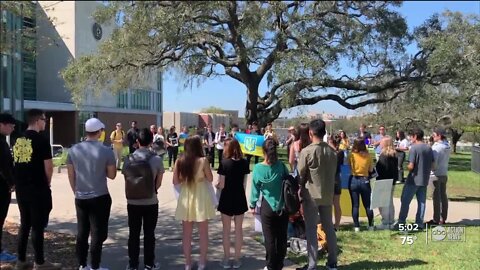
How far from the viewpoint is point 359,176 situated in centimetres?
814

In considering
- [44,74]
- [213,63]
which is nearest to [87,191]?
[213,63]

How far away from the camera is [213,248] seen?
23.1 ft

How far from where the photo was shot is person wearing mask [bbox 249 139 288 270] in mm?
5629

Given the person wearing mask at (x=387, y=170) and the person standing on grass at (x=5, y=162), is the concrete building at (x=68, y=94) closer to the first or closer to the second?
the person standing on grass at (x=5, y=162)

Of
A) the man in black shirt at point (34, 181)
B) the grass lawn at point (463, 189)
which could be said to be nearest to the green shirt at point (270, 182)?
the man in black shirt at point (34, 181)

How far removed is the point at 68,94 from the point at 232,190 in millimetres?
37530

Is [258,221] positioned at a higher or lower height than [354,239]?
higher

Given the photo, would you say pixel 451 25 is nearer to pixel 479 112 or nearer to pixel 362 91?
pixel 362 91

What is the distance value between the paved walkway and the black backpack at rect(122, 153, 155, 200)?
1.12 m

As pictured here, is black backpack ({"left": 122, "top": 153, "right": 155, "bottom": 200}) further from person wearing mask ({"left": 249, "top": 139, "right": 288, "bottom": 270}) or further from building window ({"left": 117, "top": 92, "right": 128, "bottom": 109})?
building window ({"left": 117, "top": 92, "right": 128, "bottom": 109})

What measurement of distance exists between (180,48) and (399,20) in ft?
30.9

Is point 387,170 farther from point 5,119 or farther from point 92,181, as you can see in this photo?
point 5,119

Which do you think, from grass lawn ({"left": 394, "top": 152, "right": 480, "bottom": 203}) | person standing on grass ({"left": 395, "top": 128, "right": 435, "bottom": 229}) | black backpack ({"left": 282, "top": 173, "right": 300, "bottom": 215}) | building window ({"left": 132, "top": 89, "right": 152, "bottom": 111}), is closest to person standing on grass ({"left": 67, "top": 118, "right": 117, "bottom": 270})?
black backpack ({"left": 282, "top": 173, "right": 300, "bottom": 215})

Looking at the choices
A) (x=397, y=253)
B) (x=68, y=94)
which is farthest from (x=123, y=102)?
(x=397, y=253)
